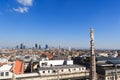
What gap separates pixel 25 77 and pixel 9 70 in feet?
17.8

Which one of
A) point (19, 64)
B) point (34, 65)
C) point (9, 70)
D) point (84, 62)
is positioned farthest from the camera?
point (84, 62)

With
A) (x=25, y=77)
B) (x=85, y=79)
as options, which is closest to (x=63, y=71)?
(x=85, y=79)

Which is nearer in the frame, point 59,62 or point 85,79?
point 85,79

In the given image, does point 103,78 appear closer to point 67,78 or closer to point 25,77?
point 67,78

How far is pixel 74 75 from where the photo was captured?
202 feet

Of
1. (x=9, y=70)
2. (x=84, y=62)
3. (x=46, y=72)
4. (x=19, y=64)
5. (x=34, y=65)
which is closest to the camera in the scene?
(x=9, y=70)

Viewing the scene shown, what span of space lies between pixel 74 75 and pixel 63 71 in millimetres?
4258

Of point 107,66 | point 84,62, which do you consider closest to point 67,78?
point 107,66

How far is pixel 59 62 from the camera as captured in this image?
75750mm

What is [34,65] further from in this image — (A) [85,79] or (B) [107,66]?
(B) [107,66]

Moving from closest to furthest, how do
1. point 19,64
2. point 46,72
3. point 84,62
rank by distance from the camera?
point 46,72
point 19,64
point 84,62

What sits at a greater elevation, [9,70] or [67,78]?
[9,70]

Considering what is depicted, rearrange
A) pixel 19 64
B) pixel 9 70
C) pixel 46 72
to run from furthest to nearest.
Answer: pixel 19 64, pixel 46 72, pixel 9 70

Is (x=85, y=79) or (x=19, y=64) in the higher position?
(x=19, y=64)
